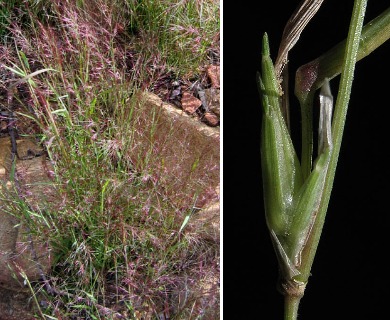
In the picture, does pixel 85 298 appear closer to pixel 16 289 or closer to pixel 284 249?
pixel 16 289

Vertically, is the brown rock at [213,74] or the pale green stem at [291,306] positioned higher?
the brown rock at [213,74]

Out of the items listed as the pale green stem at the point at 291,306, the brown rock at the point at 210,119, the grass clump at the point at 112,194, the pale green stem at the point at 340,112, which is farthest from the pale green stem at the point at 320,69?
the brown rock at the point at 210,119

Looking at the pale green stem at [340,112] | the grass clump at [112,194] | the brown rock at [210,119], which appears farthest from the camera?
the brown rock at [210,119]

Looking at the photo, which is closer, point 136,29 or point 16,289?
point 16,289

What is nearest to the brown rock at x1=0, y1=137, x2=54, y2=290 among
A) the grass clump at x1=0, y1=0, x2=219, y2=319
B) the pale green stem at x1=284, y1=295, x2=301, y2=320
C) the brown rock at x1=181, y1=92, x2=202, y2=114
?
the grass clump at x1=0, y1=0, x2=219, y2=319

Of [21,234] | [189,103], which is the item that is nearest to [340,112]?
[189,103]

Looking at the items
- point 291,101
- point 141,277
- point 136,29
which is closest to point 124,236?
point 141,277

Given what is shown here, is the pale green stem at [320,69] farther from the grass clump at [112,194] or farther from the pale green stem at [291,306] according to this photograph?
the grass clump at [112,194]

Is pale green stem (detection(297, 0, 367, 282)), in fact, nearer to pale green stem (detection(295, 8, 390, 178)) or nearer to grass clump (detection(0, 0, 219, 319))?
pale green stem (detection(295, 8, 390, 178))

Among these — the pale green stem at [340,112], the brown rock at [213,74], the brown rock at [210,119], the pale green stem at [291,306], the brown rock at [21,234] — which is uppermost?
the pale green stem at [340,112]
